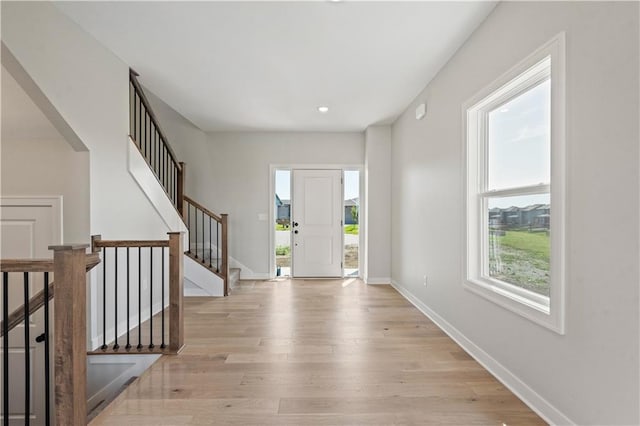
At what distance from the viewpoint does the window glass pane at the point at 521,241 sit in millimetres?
2008

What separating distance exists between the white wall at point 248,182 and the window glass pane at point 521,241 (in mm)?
3804

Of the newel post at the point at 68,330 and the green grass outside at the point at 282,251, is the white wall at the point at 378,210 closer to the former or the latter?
the green grass outside at the point at 282,251

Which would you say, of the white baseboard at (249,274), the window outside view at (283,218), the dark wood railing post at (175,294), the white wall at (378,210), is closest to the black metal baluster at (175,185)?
the white baseboard at (249,274)

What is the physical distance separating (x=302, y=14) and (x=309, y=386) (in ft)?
8.43

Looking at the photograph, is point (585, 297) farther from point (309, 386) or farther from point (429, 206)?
point (429, 206)

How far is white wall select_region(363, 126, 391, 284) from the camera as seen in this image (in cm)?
548

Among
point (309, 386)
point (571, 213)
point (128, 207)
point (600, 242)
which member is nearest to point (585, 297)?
point (600, 242)

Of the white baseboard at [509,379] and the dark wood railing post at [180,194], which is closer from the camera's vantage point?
the white baseboard at [509,379]

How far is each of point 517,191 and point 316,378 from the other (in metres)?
1.83

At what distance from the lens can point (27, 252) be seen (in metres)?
2.95

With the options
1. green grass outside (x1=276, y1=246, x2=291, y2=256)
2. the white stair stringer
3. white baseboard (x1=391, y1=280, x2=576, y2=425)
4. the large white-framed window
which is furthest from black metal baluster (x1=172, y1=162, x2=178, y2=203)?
the large white-framed window

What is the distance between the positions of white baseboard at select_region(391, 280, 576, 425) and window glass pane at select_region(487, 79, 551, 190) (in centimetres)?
123

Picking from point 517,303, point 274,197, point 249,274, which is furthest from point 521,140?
point 249,274

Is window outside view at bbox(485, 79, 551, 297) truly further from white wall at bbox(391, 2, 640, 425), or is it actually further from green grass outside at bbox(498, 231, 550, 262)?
white wall at bbox(391, 2, 640, 425)
